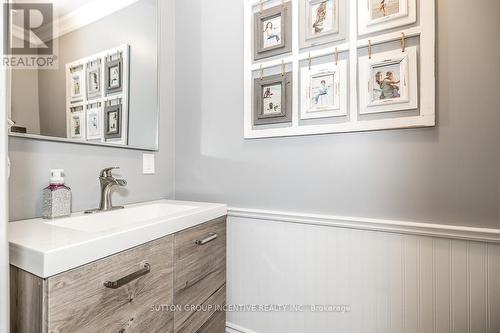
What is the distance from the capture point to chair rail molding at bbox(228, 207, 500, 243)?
905mm

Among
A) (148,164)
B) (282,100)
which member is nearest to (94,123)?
(148,164)

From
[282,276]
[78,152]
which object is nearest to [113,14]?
[78,152]

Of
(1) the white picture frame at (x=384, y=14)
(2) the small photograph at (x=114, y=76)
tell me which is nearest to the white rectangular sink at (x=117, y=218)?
(2) the small photograph at (x=114, y=76)

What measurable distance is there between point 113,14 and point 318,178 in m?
1.37

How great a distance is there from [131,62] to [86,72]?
27cm

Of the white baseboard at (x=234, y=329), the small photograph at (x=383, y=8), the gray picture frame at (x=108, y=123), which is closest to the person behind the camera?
the small photograph at (x=383, y=8)

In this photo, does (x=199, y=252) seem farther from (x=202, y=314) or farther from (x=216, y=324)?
(x=216, y=324)

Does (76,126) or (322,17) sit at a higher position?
(322,17)

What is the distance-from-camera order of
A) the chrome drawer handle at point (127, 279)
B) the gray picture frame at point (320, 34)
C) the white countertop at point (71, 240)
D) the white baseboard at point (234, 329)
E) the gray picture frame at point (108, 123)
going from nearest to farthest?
the white countertop at point (71, 240) → the chrome drawer handle at point (127, 279) → the gray picture frame at point (320, 34) → the gray picture frame at point (108, 123) → the white baseboard at point (234, 329)

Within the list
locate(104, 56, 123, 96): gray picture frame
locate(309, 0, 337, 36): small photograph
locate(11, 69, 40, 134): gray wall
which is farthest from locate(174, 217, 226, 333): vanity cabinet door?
locate(309, 0, 337, 36): small photograph

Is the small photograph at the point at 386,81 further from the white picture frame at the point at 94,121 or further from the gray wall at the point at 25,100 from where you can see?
the gray wall at the point at 25,100

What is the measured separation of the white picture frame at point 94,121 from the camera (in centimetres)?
114

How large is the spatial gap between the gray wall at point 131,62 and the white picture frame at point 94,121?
0.10m

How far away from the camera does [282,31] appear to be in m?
1.25
